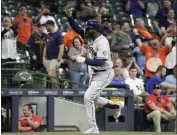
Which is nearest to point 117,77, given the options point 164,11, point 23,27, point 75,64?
point 75,64

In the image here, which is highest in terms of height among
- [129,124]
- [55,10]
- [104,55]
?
[55,10]

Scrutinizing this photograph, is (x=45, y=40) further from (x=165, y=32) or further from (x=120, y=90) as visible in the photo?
(x=165, y=32)

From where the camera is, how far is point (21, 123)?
13977 millimetres

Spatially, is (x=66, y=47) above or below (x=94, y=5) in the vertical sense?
below

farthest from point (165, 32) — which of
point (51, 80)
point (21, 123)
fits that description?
point (21, 123)

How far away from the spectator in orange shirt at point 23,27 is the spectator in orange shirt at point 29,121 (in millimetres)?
3523

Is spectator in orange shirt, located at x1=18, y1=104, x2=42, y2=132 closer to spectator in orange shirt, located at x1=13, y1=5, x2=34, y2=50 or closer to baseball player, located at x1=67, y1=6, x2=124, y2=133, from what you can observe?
baseball player, located at x1=67, y1=6, x2=124, y2=133

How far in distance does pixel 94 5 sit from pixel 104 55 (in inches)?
351

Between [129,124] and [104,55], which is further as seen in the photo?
[129,124]

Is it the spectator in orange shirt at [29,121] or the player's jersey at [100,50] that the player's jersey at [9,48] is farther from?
the player's jersey at [100,50]

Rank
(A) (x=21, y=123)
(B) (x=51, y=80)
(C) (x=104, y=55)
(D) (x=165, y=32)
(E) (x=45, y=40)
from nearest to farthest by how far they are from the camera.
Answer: (C) (x=104, y=55) → (A) (x=21, y=123) → (B) (x=51, y=80) → (E) (x=45, y=40) → (D) (x=165, y=32)

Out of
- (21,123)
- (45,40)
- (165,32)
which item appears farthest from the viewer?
(165,32)

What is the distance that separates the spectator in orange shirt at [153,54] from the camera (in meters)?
17.6

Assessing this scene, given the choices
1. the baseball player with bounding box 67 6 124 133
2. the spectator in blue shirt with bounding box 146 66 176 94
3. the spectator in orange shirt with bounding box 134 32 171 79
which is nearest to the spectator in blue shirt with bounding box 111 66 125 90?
the spectator in blue shirt with bounding box 146 66 176 94
